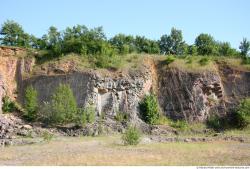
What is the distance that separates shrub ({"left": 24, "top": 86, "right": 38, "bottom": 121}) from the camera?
3962 cm

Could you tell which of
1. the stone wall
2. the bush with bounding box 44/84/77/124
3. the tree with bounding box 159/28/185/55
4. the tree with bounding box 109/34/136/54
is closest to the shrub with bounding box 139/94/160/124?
the bush with bounding box 44/84/77/124

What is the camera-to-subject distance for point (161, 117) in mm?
41438

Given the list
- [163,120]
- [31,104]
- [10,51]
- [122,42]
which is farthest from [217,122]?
[10,51]

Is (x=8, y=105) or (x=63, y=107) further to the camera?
(x=8, y=105)

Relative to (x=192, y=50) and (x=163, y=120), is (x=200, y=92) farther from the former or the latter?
(x=192, y=50)

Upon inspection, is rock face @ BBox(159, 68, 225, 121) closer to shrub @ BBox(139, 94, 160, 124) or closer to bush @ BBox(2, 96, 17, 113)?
shrub @ BBox(139, 94, 160, 124)

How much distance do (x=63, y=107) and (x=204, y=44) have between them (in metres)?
23.5

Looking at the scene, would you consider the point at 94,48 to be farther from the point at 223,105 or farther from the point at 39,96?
the point at 223,105

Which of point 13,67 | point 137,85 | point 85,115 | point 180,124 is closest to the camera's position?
point 85,115

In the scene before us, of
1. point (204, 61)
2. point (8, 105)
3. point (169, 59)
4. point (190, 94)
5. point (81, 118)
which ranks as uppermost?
point (169, 59)

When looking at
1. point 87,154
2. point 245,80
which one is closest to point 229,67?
point 245,80

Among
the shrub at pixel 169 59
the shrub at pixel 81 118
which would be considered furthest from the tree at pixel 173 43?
the shrub at pixel 81 118

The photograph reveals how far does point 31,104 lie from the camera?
130 feet

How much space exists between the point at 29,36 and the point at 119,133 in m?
19.2
